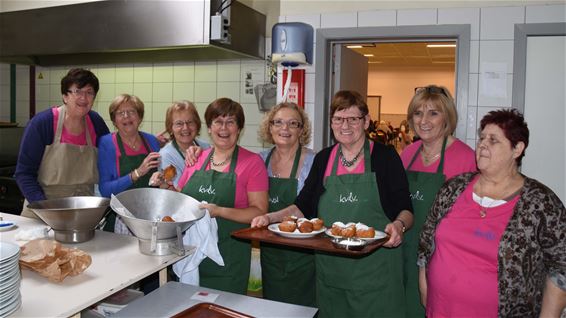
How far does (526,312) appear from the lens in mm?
1813

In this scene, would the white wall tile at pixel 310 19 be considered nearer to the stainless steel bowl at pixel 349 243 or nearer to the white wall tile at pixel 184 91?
the white wall tile at pixel 184 91

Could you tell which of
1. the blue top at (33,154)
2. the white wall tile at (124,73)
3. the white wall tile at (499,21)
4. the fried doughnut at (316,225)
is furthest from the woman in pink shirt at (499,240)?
the white wall tile at (124,73)

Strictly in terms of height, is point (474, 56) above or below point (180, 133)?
above

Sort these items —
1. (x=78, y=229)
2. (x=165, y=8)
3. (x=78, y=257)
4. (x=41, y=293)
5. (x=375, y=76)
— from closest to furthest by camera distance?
(x=41, y=293) < (x=78, y=257) < (x=78, y=229) < (x=165, y=8) < (x=375, y=76)

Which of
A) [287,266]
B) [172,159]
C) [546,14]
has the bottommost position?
[287,266]

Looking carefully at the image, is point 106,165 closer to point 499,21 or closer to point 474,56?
point 474,56

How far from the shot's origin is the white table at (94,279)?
5.10 feet

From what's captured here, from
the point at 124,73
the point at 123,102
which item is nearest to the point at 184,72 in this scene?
the point at 124,73

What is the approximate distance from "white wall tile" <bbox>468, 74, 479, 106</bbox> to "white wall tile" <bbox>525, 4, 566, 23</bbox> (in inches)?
18.4

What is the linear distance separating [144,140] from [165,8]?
43.8 inches

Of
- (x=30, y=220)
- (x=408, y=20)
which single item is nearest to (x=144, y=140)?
(x=30, y=220)

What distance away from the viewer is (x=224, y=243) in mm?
2461

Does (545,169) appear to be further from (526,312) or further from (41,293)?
(41,293)

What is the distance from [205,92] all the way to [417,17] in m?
1.97
